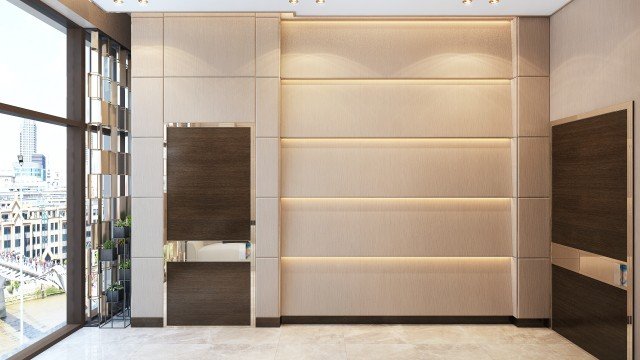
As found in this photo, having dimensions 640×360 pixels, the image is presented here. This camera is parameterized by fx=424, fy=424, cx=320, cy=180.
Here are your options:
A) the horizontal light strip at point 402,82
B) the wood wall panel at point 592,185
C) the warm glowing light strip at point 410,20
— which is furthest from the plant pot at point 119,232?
the wood wall panel at point 592,185

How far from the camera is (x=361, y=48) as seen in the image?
4332mm

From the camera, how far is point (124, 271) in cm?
433

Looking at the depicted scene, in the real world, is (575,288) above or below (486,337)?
above

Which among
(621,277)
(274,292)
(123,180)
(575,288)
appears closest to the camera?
(621,277)

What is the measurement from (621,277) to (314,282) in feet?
8.58

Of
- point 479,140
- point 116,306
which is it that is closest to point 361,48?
point 479,140

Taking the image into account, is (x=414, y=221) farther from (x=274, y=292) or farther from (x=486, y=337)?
(x=274, y=292)

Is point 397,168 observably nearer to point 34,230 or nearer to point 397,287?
point 397,287

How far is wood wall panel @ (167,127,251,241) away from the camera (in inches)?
168

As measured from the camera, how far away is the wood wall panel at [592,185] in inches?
127

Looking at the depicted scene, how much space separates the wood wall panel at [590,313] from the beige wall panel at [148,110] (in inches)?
164

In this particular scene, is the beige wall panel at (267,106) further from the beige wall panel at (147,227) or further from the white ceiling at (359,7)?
the beige wall panel at (147,227)

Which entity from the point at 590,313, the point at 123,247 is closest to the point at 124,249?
the point at 123,247

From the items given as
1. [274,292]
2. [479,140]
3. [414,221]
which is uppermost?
[479,140]
